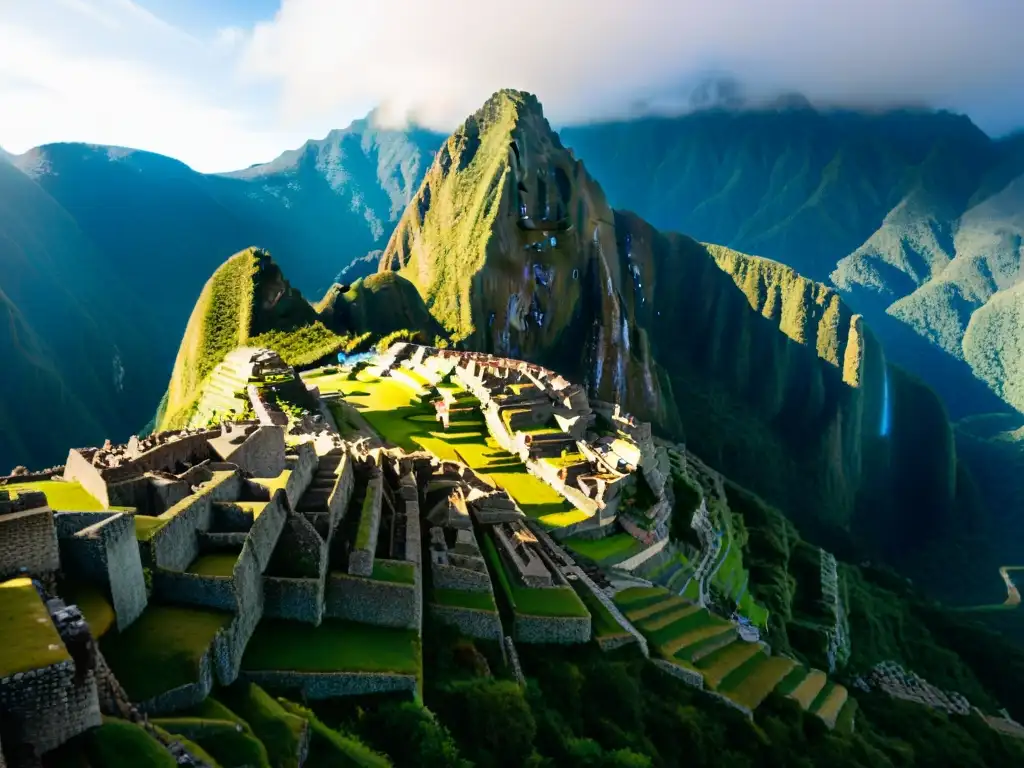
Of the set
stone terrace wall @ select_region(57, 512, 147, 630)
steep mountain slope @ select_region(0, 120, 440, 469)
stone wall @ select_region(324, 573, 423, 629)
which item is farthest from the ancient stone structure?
steep mountain slope @ select_region(0, 120, 440, 469)

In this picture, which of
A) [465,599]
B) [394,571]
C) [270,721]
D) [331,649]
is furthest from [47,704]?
[465,599]

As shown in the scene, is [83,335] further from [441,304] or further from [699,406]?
[699,406]

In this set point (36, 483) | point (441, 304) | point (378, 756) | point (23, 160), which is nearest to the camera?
point (378, 756)

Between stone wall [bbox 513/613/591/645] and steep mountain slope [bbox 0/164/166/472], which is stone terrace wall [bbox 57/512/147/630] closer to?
stone wall [bbox 513/613/591/645]

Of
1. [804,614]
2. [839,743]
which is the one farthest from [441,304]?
[839,743]

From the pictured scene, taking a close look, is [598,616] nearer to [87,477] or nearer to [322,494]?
[322,494]
